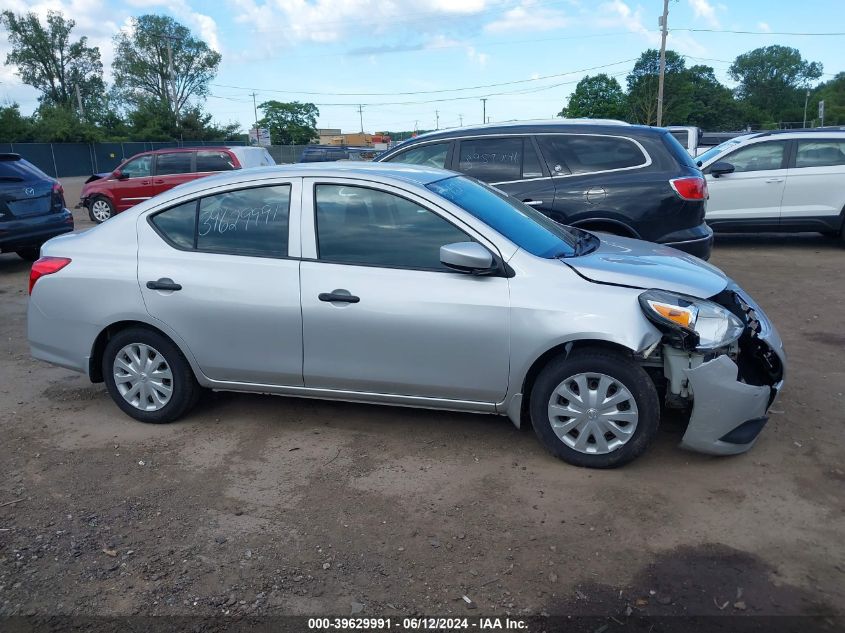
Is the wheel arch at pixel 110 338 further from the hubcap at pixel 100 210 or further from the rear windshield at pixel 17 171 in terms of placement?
the hubcap at pixel 100 210

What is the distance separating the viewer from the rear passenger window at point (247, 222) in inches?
176

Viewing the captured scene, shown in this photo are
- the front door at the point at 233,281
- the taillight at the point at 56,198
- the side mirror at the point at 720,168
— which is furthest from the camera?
the side mirror at the point at 720,168

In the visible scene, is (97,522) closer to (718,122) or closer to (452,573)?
(452,573)

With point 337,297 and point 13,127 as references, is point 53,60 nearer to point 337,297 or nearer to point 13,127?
point 13,127

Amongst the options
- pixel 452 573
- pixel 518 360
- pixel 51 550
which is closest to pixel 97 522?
pixel 51 550

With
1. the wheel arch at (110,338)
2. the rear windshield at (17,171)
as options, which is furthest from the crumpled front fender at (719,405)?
the rear windshield at (17,171)

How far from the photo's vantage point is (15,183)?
9.95 metres

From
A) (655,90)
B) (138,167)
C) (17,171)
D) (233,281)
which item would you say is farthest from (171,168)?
(655,90)

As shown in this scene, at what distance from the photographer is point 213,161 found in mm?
15906

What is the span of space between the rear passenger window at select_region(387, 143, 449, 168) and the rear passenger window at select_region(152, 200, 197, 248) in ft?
11.6

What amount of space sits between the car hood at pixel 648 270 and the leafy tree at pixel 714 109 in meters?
83.3

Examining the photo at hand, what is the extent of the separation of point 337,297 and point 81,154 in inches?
1810

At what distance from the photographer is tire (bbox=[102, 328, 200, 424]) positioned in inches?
184

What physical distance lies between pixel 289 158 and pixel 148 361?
145ft
